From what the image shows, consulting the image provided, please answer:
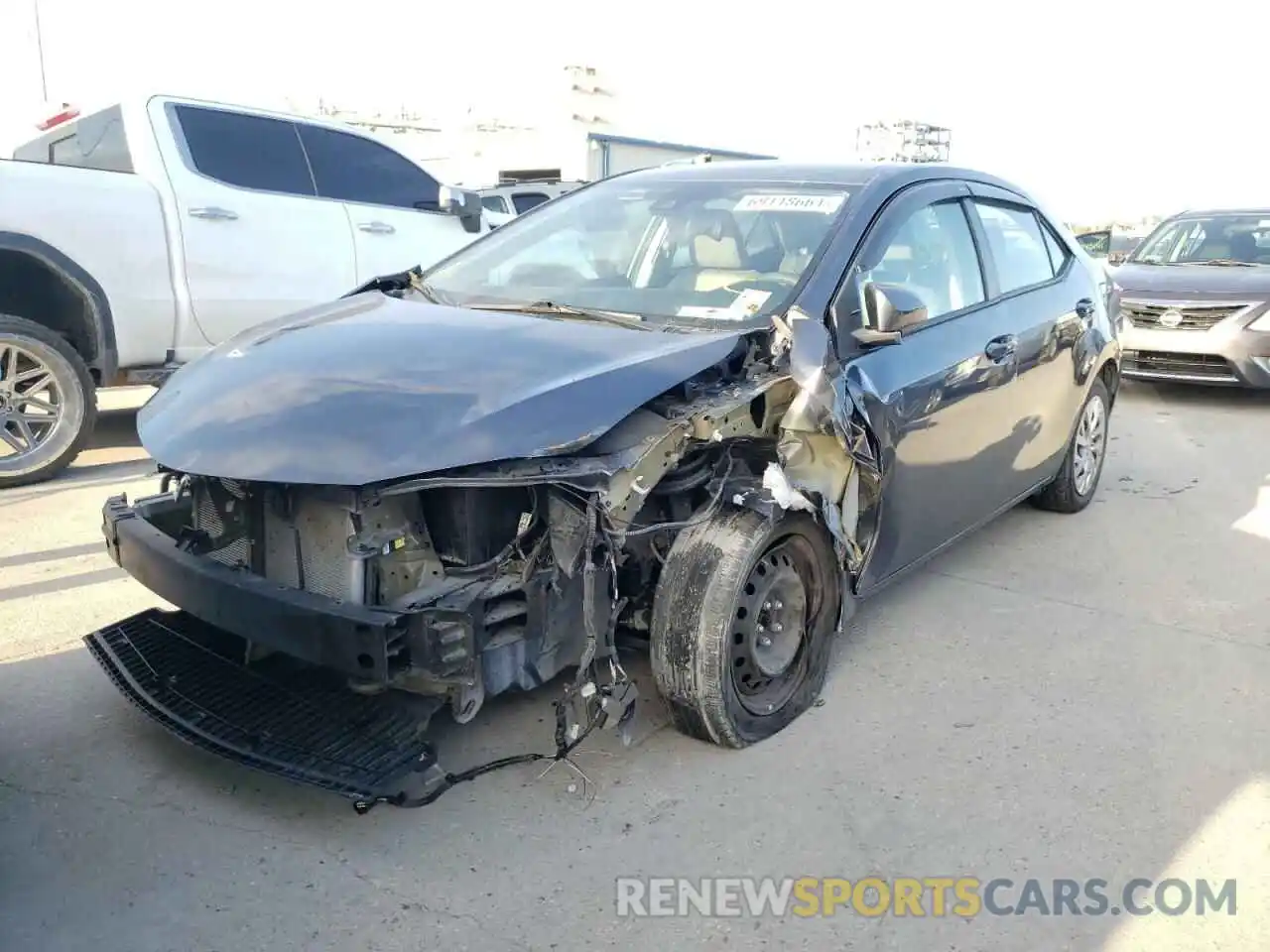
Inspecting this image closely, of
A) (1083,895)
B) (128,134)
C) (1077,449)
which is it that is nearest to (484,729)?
(1083,895)

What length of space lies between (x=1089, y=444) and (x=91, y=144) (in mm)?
6044

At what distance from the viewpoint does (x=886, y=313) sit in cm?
336

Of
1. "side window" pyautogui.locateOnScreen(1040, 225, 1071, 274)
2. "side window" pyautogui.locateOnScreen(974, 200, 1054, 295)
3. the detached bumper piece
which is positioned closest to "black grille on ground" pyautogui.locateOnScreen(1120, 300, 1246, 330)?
"side window" pyautogui.locateOnScreen(1040, 225, 1071, 274)

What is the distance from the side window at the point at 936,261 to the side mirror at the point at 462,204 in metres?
3.00

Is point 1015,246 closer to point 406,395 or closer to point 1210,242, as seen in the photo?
point 406,395

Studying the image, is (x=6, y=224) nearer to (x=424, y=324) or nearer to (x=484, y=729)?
(x=424, y=324)

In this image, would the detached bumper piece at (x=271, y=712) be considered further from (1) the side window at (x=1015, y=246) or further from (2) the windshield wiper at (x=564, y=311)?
(1) the side window at (x=1015, y=246)

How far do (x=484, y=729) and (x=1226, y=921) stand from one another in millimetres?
2024

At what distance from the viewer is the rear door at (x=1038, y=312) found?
446 centimetres

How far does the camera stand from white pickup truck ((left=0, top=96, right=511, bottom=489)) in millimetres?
5465

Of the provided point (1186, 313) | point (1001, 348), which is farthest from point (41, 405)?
point (1186, 313)

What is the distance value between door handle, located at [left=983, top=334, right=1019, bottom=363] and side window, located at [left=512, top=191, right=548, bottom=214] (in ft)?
29.3

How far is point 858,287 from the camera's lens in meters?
3.49

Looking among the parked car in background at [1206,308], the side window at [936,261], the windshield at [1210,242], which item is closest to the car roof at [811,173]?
the side window at [936,261]
